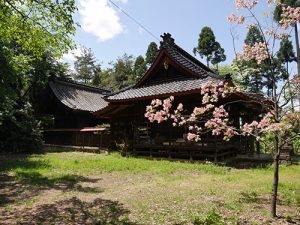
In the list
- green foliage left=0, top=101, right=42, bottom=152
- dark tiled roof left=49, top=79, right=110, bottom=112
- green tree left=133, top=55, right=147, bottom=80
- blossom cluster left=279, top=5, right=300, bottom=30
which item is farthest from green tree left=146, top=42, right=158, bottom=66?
blossom cluster left=279, top=5, right=300, bottom=30

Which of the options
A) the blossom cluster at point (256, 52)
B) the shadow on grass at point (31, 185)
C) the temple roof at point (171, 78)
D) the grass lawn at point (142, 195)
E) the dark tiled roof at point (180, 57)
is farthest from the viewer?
the dark tiled roof at point (180, 57)

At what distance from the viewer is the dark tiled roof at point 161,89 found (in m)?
15.3

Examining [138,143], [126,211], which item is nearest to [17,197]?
[126,211]

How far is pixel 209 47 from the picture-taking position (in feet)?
154

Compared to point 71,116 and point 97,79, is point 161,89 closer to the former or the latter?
point 71,116

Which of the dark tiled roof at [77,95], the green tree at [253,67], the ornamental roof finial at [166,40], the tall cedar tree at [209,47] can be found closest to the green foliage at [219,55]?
the tall cedar tree at [209,47]

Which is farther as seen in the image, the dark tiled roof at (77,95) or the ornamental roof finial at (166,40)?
the dark tiled roof at (77,95)

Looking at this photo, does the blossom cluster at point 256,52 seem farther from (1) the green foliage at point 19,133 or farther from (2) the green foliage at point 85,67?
→ (2) the green foliage at point 85,67

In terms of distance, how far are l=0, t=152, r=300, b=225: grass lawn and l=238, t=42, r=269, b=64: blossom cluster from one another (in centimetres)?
379

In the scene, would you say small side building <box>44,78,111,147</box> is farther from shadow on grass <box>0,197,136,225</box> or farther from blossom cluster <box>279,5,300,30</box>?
blossom cluster <box>279,5,300,30</box>

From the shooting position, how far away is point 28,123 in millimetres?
19609

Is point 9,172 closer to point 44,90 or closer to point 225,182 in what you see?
point 225,182

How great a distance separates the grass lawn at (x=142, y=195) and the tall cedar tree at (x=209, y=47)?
35922 millimetres

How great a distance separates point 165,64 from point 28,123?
10314 mm
